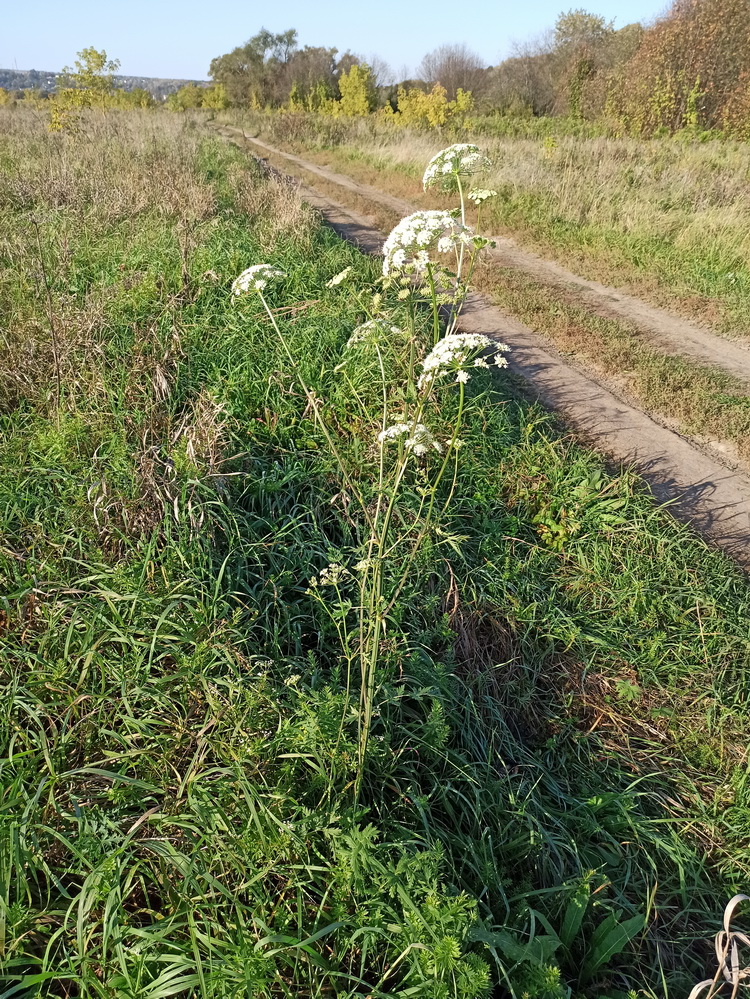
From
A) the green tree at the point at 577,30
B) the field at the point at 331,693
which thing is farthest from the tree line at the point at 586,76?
the field at the point at 331,693

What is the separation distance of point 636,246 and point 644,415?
4765 millimetres

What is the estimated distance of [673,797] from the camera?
2.53 m

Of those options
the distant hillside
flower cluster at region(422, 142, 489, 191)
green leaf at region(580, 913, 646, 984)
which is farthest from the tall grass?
the distant hillside

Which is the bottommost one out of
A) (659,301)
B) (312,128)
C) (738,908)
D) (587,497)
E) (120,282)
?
(738,908)

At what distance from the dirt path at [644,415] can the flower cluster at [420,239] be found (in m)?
2.87

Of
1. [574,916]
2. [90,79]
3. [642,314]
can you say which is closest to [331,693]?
[574,916]

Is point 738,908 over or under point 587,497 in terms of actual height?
under

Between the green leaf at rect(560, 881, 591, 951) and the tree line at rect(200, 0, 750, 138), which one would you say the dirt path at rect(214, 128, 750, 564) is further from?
the tree line at rect(200, 0, 750, 138)

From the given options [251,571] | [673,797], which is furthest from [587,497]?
[251,571]

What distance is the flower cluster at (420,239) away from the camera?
1931mm

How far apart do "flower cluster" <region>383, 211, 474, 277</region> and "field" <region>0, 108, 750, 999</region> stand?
0.13 metres

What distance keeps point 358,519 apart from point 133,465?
1276 mm

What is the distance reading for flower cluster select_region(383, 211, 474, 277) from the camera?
1931mm

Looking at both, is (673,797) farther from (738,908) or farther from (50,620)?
(50,620)
